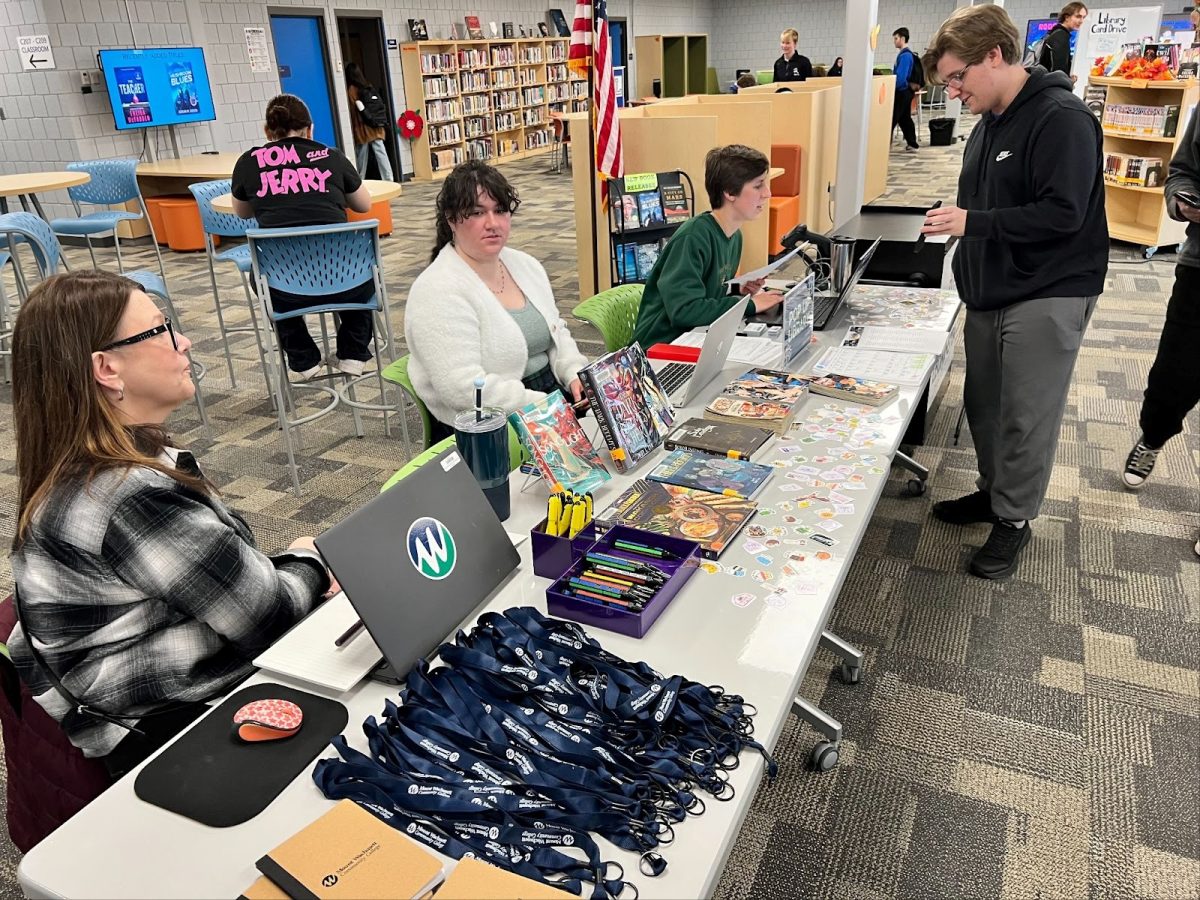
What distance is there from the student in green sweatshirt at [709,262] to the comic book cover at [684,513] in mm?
1226


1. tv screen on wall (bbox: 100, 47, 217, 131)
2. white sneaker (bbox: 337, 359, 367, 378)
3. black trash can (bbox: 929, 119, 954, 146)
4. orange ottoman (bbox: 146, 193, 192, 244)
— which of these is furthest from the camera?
black trash can (bbox: 929, 119, 954, 146)

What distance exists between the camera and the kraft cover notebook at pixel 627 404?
1.93m

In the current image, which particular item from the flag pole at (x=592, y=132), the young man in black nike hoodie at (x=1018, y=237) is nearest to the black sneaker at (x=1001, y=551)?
the young man in black nike hoodie at (x=1018, y=237)

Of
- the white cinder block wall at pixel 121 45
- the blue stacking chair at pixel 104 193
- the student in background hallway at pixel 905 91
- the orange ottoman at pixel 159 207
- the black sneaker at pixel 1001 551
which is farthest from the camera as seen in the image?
the student in background hallway at pixel 905 91

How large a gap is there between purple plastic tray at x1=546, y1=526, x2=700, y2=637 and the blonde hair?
5.55 ft

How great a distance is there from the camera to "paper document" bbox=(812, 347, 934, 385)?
2461 mm

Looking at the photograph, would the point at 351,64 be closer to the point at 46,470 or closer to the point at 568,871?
the point at 46,470

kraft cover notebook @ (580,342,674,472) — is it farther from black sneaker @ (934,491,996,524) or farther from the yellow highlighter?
black sneaker @ (934,491,996,524)

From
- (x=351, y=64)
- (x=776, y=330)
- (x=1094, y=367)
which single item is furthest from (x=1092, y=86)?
(x=351, y=64)

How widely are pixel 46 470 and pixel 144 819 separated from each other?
0.56m

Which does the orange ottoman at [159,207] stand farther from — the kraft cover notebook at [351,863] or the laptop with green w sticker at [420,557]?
the kraft cover notebook at [351,863]

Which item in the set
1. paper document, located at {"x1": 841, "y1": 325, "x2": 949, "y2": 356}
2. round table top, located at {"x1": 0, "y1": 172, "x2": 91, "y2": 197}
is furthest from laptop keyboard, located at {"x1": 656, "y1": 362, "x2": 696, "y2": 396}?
round table top, located at {"x1": 0, "y1": 172, "x2": 91, "y2": 197}

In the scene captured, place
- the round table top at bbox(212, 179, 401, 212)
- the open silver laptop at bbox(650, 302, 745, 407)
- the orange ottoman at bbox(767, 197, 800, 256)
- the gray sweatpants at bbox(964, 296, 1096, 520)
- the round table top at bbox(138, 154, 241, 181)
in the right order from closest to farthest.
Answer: the open silver laptop at bbox(650, 302, 745, 407), the gray sweatpants at bbox(964, 296, 1096, 520), the round table top at bbox(212, 179, 401, 212), the orange ottoman at bbox(767, 197, 800, 256), the round table top at bbox(138, 154, 241, 181)

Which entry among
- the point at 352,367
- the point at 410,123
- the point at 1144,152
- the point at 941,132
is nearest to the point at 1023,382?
the point at 352,367
